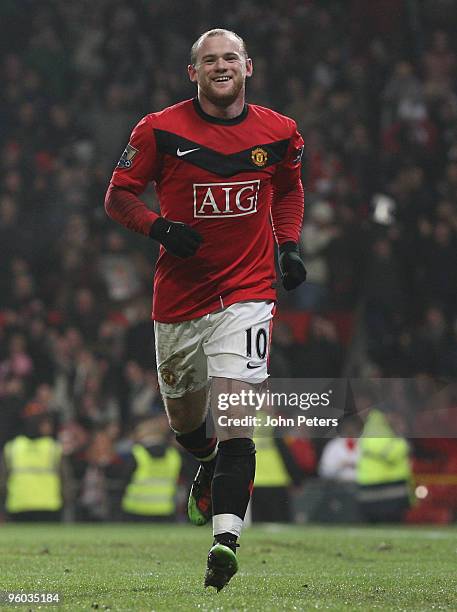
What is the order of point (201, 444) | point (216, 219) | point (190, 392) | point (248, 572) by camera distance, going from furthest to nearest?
point (201, 444)
point (248, 572)
point (190, 392)
point (216, 219)

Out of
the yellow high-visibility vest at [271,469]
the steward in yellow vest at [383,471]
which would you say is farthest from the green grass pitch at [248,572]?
the yellow high-visibility vest at [271,469]

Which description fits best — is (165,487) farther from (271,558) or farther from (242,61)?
(242,61)

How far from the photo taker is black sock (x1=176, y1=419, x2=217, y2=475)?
6.70 metres

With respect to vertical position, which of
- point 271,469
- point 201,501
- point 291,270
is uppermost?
point 291,270

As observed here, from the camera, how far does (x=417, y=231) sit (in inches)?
595

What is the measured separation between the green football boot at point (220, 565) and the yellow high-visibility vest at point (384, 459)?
8.66m

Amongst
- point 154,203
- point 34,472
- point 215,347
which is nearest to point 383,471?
point 34,472

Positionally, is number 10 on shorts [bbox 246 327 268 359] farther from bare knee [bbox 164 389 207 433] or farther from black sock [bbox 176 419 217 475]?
black sock [bbox 176 419 217 475]

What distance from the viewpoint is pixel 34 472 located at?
1441cm

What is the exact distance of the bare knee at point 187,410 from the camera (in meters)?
6.36

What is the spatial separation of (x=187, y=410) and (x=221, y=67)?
1.64m

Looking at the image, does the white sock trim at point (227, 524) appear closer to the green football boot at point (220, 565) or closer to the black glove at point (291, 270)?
the green football boot at point (220, 565)

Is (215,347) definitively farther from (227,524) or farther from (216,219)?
(227,524)

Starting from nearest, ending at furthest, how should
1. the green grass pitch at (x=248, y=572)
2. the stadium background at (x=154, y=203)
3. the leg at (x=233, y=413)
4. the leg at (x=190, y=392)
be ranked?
the green grass pitch at (x=248, y=572) → the leg at (x=233, y=413) → the leg at (x=190, y=392) → the stadium background at (x=154, y=203)
